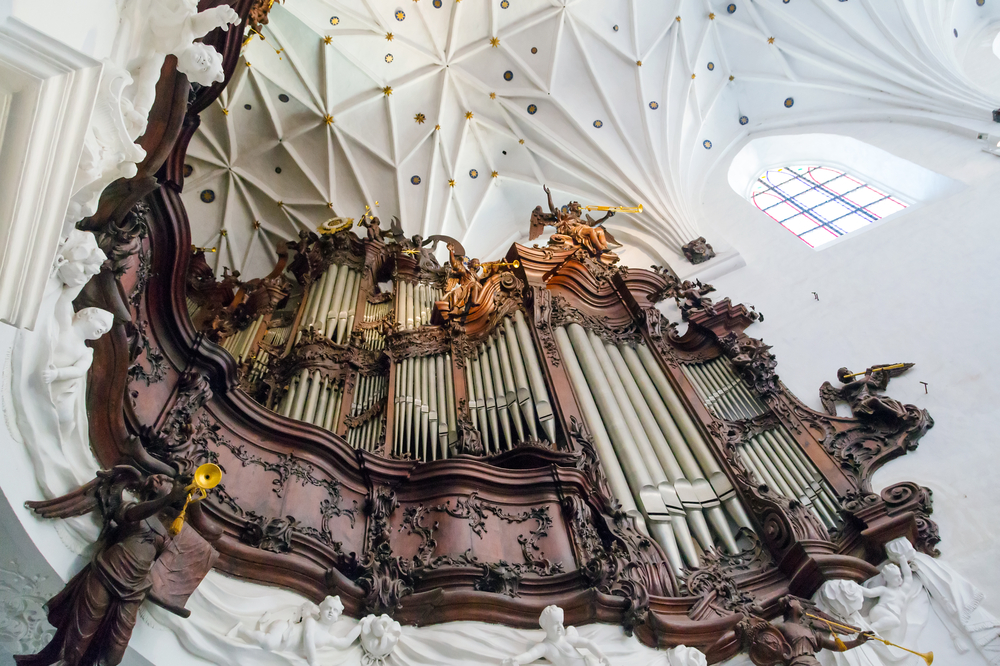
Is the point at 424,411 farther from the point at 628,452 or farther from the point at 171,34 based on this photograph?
the point at 171,34

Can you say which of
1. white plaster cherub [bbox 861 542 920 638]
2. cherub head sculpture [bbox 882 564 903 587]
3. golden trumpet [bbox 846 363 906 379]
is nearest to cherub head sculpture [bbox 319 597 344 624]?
white plaster cherub [bbox 861 542 920 638]

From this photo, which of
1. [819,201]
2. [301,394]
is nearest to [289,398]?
[301,394]

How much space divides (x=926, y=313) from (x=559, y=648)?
6.74m

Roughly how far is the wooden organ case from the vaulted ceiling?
5.65 meters

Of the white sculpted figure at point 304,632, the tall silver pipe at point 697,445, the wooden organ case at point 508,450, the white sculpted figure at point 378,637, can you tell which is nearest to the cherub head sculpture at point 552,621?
the wooden organ case at point 508,450

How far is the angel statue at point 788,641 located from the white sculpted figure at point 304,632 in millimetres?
2584

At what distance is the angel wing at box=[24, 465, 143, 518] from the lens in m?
3.25

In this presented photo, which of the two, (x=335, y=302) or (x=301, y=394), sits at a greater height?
(x=335, y=302)

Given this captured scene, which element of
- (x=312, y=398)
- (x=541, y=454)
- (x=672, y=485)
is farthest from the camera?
(x=312, y=398)

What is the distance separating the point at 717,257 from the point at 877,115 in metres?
4.63

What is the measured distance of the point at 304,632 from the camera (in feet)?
13.7

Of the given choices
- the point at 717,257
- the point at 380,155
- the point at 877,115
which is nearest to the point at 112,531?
the point at 717,257

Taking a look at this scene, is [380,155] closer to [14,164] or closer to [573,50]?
[573,50]

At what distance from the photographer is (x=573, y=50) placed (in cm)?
1509
